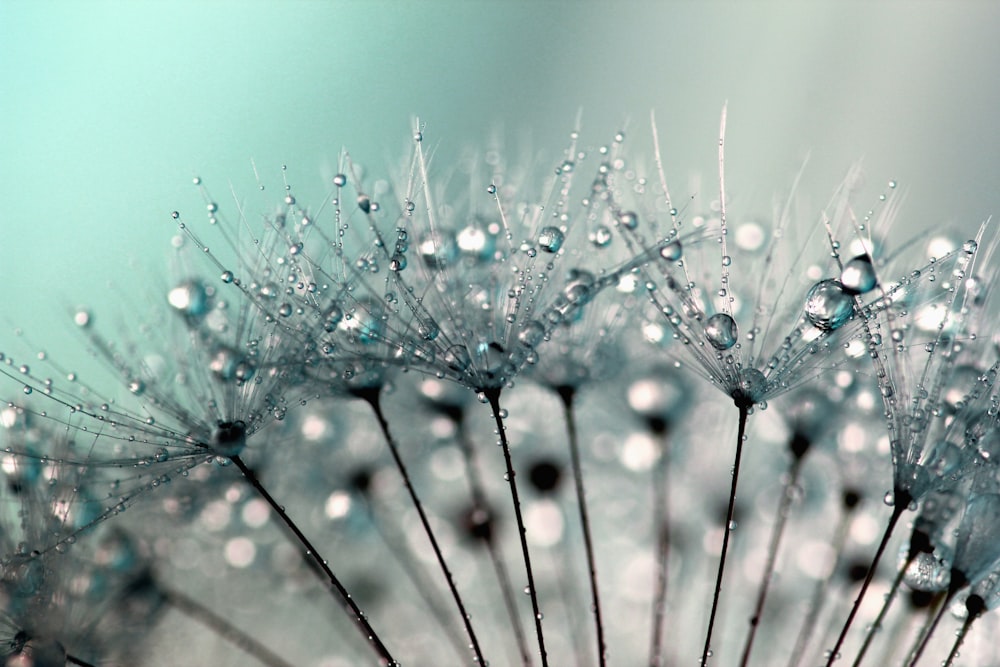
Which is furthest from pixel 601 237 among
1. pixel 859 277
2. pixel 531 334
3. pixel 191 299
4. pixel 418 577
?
pixel 418 577

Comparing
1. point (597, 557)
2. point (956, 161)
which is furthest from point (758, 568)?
point (956, 161)

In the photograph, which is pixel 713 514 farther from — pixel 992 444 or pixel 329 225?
pixel 329 225

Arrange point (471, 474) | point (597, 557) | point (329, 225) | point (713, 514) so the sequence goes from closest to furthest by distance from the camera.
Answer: point (329, 225) < point (471, 474) < point (713, 514) < point (597, 557)

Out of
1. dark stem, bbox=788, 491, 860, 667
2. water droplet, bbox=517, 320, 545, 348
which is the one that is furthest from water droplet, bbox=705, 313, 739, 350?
dark stem, bbox=788, 491, 860, 667

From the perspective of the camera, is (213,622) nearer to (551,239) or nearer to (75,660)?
(75,660)

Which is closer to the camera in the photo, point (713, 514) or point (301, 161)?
point (713, 514)

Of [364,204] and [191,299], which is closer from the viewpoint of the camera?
[364,204]

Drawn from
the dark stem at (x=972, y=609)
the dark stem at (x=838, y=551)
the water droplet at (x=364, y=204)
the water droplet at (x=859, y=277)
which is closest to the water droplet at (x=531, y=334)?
the water droplet at (x=364, y=204)
